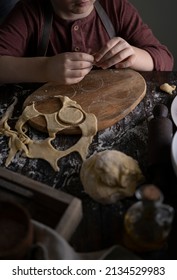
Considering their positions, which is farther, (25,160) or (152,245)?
(25,160)

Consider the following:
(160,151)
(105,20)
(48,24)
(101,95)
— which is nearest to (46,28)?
(48,24)

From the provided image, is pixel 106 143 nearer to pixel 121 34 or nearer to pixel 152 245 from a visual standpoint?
pixel 152 245

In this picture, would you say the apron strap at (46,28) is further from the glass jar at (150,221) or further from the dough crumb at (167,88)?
the glass jar at (150,221)

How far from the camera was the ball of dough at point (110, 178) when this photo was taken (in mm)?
624

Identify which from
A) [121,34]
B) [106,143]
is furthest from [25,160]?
[121,34]

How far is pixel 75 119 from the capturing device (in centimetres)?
81

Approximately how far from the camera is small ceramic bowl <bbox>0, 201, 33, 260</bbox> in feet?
1.59

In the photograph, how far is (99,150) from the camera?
74 centimetres

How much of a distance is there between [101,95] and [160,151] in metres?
0.26

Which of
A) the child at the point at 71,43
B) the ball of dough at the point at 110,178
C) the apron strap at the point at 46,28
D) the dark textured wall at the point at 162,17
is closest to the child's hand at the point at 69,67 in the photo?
the child at the point at 71,43

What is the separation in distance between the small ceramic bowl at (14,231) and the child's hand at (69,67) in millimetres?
421

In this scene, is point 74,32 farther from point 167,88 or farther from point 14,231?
point 14,231

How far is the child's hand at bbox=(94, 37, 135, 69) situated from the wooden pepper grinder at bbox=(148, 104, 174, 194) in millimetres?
216

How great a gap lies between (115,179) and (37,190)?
0.13 metres
